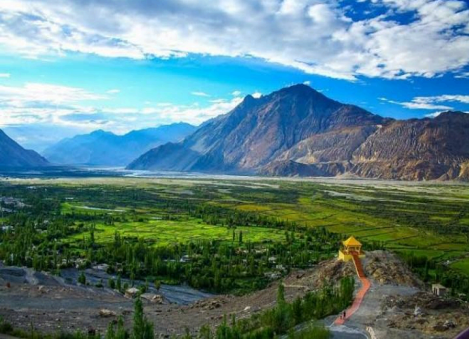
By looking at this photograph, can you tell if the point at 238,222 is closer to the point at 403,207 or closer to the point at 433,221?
the point at 433,221

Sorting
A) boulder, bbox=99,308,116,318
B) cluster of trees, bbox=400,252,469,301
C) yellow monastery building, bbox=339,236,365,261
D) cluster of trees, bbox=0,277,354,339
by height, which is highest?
yellow monastery building, bbox=339,236,365,261

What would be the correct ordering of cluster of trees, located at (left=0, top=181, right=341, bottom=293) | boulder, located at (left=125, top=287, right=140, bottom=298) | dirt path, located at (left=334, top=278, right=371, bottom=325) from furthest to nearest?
1. cluster of trees, located at (left=0, top=181, right=341, bottom=293)
2. boulder, located at (left=125, top=287, right=140, bottom=298)
3. dirt path, located at (left=334, top=278, right=371, bottom=325)

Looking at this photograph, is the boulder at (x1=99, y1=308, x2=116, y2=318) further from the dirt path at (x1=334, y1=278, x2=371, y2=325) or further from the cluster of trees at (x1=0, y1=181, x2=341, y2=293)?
the dirt path at (x1=334, y1=278, x2=371, y2=325)

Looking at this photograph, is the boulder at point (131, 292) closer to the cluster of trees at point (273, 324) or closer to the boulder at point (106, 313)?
the boulder at point (106, 313)

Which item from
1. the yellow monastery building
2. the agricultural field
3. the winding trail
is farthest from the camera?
the agricultural field

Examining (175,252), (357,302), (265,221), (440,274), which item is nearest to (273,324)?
(357,302)

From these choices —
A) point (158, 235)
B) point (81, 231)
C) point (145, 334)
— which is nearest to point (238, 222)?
point (158, 235)

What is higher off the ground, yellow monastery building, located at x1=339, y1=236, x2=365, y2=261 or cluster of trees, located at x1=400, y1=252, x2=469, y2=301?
yellow monastery building, located at x1=339, y1=236, x2=365, y2=261

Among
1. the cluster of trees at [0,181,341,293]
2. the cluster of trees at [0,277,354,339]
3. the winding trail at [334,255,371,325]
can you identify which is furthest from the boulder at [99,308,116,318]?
the winding trail at [334,255,371,325]
